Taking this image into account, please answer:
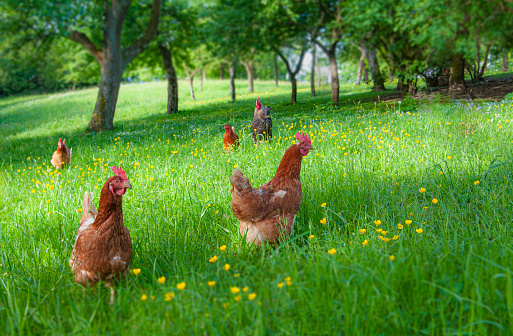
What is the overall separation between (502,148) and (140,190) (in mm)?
5100

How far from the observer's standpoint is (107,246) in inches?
93.7

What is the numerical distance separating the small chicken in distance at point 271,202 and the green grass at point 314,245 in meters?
0.17

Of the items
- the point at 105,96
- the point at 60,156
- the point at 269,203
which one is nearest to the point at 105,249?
the point at 269,203

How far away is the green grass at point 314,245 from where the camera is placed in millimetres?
1677

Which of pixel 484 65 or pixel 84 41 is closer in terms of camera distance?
pixel 484 65

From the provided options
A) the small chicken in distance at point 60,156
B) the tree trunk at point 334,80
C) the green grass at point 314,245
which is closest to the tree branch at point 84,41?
the green grass at point 314,245

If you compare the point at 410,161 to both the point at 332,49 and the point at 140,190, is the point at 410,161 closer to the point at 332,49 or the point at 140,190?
the point at 140,190

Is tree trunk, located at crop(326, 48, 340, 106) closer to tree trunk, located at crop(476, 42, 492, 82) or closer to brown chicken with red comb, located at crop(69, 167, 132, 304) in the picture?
tree trunk, located at crop(476, 42, 492, 82)

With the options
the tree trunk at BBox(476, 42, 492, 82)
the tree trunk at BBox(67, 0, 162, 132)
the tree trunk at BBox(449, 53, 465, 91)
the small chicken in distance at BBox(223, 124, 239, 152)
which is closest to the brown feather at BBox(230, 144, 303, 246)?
the small chicken in distance at BBox(223, 124, 239, 152)

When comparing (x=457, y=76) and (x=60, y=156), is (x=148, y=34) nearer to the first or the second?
(x=60, y=156)

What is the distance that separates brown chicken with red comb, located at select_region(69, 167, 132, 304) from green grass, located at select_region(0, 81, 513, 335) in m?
0.12

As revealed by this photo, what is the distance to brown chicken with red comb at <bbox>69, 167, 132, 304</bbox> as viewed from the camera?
237 cm

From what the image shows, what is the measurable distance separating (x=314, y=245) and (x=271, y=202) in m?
0.54

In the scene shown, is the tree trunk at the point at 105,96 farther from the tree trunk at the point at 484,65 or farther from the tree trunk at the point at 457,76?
the tree trunk at the point at 484,65
